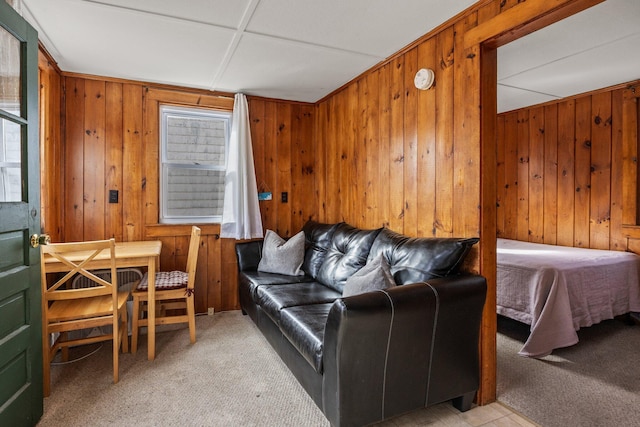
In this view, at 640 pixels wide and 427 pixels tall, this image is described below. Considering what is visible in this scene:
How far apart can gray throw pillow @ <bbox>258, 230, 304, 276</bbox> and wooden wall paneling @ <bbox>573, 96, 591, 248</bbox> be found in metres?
3.13

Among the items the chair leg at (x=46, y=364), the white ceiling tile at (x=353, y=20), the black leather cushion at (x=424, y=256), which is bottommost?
the chair leg at (x=46, y=364)

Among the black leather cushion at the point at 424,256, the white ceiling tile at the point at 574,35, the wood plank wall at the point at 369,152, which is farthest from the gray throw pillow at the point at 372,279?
the white ceiling tile at the point at 574,35

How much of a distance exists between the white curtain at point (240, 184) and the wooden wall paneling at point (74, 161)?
127 cm

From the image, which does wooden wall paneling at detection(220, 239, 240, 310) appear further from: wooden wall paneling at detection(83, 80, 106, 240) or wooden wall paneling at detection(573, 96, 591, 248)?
wooden wall paneling at detection(573, 96, 591, 248)

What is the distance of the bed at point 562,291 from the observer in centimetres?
251

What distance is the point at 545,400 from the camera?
1.98 meters

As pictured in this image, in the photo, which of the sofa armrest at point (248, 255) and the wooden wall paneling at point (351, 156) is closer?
the wooden wall paneling at point (351, 156)

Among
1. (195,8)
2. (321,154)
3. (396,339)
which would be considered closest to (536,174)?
(321,154)

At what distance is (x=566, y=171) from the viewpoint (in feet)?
13.0

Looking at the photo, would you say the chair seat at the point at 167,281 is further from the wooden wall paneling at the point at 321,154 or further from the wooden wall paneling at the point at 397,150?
the wooden wall paneling at the point at 397,150

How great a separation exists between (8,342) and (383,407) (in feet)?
5.75

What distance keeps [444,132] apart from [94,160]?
3036 mm

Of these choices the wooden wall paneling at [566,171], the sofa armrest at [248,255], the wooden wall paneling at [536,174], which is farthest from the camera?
the wooden wall paneling at [536,174]

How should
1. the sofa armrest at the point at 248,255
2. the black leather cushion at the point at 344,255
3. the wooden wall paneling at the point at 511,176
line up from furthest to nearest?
1. the wooden wall paneling at the point at 511,176
2. the sofa armrest at the point at 248,255
3. the black leather cushion at the point at 344,255
